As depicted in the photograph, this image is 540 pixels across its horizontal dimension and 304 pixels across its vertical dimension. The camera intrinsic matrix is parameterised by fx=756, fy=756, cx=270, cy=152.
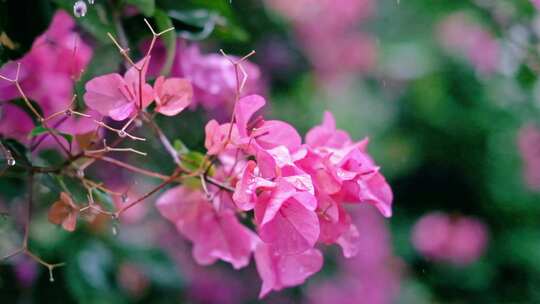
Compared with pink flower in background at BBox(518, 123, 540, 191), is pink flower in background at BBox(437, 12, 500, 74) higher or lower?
higher

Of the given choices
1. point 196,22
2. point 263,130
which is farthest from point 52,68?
point 263,130

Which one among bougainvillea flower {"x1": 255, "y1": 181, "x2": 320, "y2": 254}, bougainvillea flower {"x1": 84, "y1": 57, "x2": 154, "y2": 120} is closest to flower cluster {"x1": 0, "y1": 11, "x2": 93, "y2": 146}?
bougainvillea flower {"x1": 84, "y1": 57, "x2": 154, "y2": 120}

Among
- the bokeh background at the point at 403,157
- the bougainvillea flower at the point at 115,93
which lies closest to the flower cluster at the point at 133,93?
the bougainvillea flower at the point at 115,93

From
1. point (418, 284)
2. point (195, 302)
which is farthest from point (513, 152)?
point (195, 302)

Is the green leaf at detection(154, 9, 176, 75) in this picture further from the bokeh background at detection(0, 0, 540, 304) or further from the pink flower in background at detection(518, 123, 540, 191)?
the pink flower in background at detection(518, 123, 540, 191)

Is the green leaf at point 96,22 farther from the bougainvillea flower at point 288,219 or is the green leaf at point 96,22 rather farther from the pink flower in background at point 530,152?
the pink flower in background at point 530,152

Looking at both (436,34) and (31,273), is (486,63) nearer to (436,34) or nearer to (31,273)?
(436,34)
